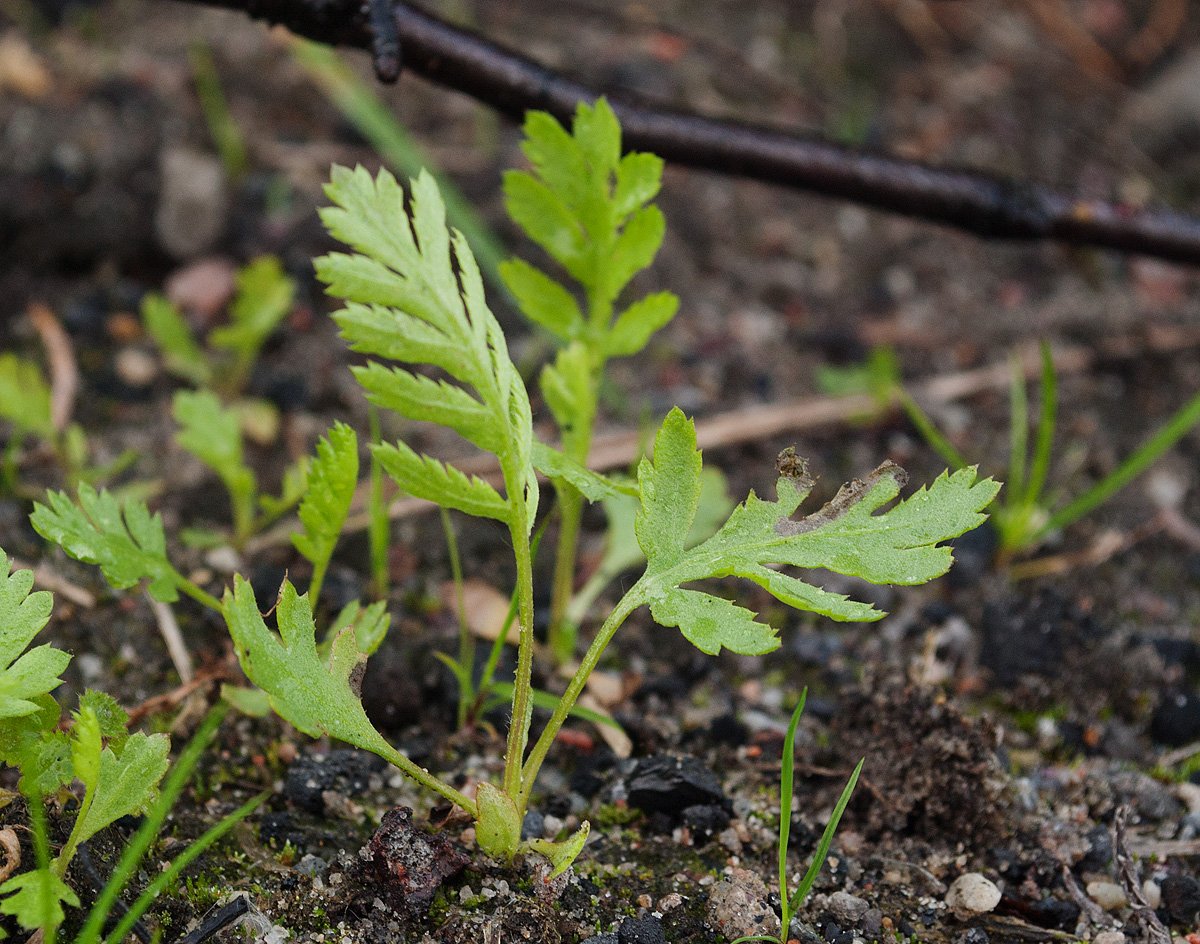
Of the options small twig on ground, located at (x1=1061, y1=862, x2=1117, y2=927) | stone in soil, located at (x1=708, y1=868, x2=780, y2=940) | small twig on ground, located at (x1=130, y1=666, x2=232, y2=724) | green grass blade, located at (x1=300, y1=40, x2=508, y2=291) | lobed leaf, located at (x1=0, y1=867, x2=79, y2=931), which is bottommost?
small twig on ground, located at (x1=130, y1=666, x2=232, y2=724)

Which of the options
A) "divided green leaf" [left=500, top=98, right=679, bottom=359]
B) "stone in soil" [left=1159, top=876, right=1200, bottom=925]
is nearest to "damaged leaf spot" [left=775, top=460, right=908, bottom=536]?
"divided green leaf" [left=500, top=98, right=679, bottom=359]

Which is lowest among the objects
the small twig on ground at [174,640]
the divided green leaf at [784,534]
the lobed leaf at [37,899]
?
the small twig on ground at [174,640]

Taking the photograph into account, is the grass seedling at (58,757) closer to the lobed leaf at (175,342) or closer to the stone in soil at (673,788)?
the stone in soil at (673,788)

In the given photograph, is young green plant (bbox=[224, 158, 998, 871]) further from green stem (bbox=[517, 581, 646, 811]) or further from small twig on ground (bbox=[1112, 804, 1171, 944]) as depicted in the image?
small twig on ground (bbox=[1112, 804, 1171, 944])

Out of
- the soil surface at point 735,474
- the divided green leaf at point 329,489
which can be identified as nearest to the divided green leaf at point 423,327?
the divided green leaf at point 329,489

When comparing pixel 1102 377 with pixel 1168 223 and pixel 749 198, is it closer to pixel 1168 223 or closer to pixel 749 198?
pixel 1168 223

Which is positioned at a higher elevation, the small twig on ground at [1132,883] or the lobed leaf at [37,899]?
the lobed leaf at [37,899]
